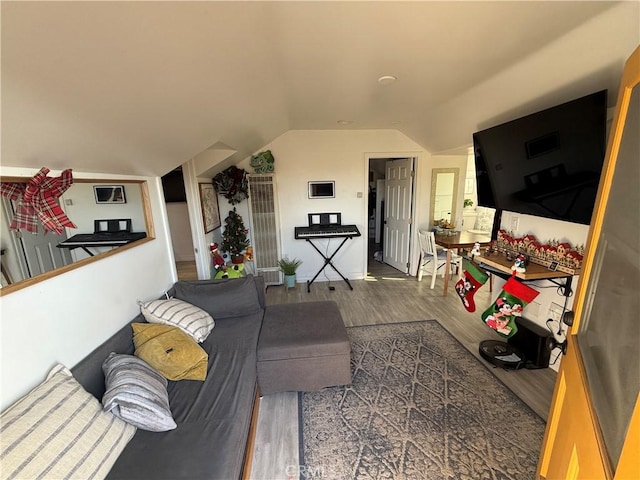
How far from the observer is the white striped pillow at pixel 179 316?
1.88m

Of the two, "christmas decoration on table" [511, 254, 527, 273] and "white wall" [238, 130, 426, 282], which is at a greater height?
Answer: "white wall" [238, 130, 426, 282]

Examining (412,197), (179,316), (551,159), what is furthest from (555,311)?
(179,316)

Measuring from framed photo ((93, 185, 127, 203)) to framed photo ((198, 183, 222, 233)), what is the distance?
4.41 ft

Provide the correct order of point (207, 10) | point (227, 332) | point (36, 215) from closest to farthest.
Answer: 1. point (207, 10)
2. point (36, 215)
3. point (227, 332)

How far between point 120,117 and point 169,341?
1.30 m

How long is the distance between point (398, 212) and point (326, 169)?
152 cm

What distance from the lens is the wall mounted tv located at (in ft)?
5.14

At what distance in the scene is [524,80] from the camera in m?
1.79

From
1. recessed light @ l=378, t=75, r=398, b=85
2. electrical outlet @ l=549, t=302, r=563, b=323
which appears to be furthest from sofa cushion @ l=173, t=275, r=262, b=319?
electrical outlet @ l=549, t=302, r=563, b=323

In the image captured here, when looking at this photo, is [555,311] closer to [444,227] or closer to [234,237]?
[444,227]

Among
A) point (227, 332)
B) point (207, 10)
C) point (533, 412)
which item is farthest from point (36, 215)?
point (533, 412)

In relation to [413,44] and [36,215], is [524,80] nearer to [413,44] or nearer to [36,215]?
[413,44]

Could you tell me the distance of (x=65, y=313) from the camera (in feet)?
4.34

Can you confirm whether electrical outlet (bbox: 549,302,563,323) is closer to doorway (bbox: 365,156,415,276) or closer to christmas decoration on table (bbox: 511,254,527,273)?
christmas decoration on table (bbox: 511,254,527,273)
